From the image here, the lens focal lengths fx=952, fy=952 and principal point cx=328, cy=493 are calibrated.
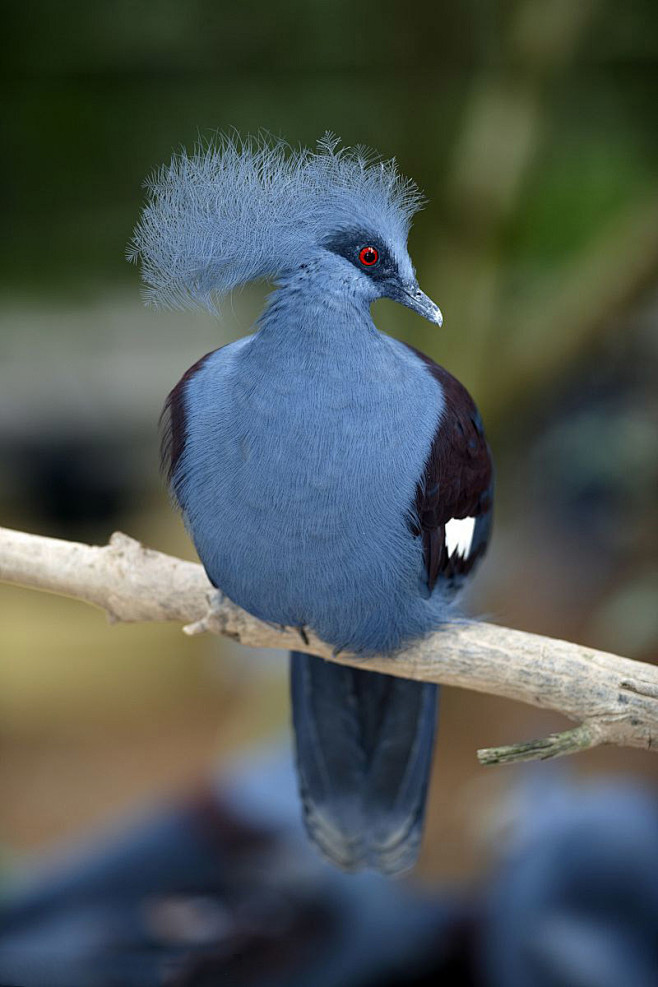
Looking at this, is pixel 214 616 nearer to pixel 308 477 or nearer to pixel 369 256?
pixel 308 477

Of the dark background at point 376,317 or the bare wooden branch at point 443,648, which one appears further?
the dark background at point 376,317

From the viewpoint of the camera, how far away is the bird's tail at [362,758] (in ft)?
3.35

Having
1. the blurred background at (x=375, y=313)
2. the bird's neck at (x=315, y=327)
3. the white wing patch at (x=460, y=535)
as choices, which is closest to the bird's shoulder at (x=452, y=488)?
the white wing patch at (x=460, y=535)

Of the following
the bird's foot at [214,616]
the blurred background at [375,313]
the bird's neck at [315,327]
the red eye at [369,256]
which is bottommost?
the bird's foot at [214,616]

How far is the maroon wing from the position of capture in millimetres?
822

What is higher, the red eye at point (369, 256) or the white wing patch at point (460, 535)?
the red eye at point (369, 256)

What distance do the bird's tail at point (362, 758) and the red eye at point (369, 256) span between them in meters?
0.45

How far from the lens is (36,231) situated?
1764 millimetres

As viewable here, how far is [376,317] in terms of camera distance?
1663mm

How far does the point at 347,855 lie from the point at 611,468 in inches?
40.9

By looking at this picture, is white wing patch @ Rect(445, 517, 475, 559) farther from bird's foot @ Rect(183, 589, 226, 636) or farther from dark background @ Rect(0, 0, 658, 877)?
dark background @ Rect(0, 0, 658, 877)

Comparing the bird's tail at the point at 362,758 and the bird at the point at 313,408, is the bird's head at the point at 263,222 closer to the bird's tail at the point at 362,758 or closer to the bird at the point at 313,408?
the bird at the point at 313,408

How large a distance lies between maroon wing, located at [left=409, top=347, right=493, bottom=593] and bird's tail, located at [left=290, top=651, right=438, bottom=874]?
0.17 metres

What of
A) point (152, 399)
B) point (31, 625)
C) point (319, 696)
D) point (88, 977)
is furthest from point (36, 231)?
point (88, 977)
